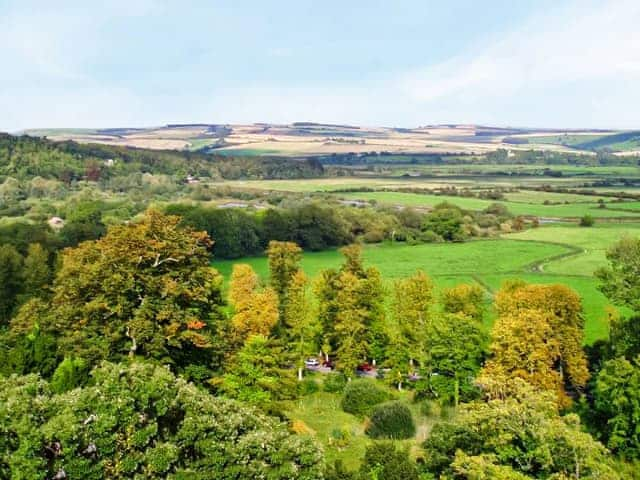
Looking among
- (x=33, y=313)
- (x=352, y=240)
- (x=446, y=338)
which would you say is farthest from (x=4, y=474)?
(x=352, y=240)

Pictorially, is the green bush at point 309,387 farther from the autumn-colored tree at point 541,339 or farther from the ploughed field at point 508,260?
the ploughed field at point 508,260

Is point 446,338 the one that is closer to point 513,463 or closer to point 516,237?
point 513,463

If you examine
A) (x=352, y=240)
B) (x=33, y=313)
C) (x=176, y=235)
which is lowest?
(x=352, y=240)

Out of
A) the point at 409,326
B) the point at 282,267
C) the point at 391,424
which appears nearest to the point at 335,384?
the point at 409,326

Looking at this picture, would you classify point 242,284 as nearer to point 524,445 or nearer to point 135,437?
point 135,437

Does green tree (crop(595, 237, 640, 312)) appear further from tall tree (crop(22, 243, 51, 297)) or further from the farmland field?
tall tree (crop(22, 243, 51, 297))

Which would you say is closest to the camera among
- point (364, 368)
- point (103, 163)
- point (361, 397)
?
point (361, 397)

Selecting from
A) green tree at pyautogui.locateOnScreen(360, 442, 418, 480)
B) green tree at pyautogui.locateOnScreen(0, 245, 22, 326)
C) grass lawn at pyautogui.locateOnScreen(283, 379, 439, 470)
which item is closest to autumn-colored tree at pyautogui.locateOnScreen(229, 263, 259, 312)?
grass lawn at pyautogui.locateOnScreen(283, 379, 439, 470)
